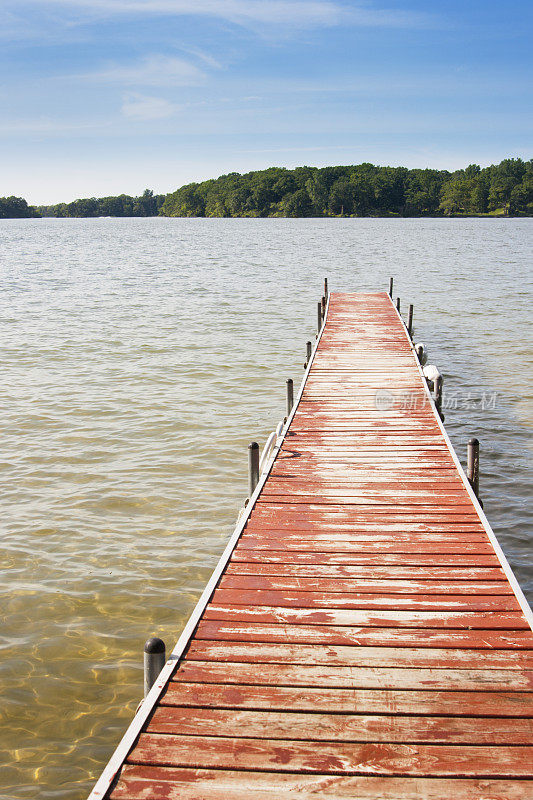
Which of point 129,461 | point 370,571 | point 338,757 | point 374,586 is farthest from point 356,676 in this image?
point 129,461

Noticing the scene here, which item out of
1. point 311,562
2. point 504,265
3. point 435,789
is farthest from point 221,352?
point 504,265

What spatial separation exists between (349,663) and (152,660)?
1.42 m

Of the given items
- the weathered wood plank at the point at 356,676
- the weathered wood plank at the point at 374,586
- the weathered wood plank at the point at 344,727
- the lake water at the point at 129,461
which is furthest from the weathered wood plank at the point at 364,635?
the lake water at the point at 129,461

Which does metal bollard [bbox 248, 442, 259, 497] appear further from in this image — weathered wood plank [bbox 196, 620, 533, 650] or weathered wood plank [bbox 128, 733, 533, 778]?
weathered wood plank [bbox 128, 733, 533, 778]

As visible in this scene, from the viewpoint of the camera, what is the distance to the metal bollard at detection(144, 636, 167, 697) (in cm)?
470

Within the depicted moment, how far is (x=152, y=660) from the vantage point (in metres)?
4.74

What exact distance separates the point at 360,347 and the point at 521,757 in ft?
45.1

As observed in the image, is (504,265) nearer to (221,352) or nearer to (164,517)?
(221,352)

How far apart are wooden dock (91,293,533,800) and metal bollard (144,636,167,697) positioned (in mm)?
103

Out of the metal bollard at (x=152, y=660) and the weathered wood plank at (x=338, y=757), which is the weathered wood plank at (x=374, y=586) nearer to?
the metal bollard at (x=152, y=660)

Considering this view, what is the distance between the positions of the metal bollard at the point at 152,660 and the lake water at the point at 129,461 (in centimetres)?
144

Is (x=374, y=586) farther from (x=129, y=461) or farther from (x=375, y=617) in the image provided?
(x=129, y=461)

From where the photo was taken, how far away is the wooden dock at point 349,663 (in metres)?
4.00

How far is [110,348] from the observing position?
870 inches
